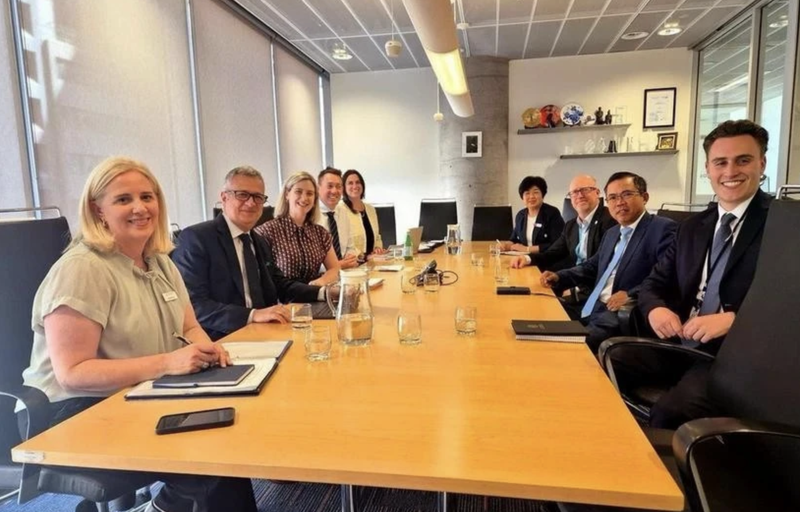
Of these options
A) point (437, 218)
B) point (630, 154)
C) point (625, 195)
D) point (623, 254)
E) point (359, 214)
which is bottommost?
point (623, 254)

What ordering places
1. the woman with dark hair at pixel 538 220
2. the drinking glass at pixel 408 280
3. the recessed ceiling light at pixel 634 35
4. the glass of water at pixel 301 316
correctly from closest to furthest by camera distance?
the glass of water at pixel 301 316, the drinking glass at pixel 408 280, the woman with dark hair at pixel 538 220, the recessed ceiling light at pixel 634 35

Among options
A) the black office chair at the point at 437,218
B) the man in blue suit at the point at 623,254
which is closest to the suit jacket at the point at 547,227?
the black office chair at the point at 437,218

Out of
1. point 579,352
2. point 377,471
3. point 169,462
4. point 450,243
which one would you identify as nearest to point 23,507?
point 169,462

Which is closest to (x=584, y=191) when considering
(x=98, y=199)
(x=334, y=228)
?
(x=334, y=228)

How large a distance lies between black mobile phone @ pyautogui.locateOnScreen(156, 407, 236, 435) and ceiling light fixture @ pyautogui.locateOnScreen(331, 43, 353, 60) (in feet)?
17.5

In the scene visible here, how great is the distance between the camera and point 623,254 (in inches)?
98.1

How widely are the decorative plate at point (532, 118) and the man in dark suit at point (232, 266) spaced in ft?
16.0

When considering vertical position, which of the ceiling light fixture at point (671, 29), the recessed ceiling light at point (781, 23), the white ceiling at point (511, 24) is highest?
the white ceiling at point (511, 24)

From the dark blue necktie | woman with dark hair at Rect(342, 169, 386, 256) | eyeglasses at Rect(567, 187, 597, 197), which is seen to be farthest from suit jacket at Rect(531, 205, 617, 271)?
the dark blue necktie

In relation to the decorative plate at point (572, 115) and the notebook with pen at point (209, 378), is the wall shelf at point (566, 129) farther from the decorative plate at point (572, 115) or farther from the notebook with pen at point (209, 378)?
the notebook with pen at point (209, 378)

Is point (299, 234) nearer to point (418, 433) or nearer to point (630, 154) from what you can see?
point (418, 433)

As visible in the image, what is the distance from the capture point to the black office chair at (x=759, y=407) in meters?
0.93

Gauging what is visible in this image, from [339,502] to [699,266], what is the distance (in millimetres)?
1727

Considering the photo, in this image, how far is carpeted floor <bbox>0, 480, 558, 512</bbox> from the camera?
1.79 metres
